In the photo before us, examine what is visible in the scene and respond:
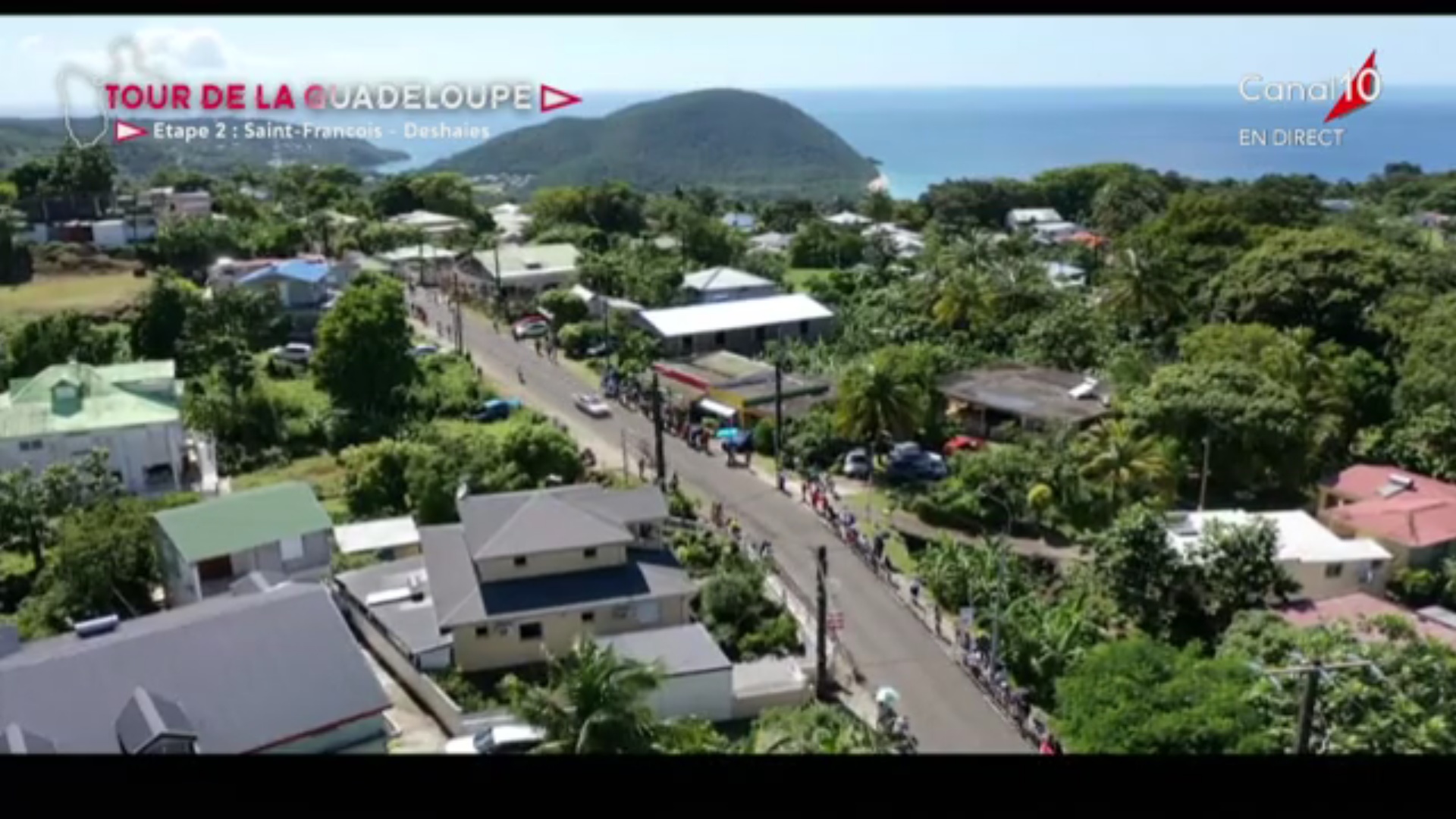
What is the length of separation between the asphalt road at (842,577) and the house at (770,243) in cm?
739

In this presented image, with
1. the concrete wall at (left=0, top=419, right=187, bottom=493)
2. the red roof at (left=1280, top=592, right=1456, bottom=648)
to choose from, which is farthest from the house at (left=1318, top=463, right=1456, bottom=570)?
the concrete wall at (left=0, top=419, right=187, bottom=493)

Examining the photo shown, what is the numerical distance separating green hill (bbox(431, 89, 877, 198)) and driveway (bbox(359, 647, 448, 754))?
17534 mm

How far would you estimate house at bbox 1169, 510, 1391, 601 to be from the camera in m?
7.68

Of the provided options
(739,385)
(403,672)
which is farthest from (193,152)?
(403,672)

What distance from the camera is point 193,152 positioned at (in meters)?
23.0

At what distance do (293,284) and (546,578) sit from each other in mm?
8298

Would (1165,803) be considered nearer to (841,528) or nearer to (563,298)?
(841,528)

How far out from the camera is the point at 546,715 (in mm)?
4938

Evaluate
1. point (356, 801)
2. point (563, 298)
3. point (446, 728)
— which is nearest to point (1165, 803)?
point (356, 801)

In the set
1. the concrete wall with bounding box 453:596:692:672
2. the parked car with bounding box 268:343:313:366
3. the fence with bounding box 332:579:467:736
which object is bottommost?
the fence with bounding box 332:579:467:736

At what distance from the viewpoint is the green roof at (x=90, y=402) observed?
31.7 feet

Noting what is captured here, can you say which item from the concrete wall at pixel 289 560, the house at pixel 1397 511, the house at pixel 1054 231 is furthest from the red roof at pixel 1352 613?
the house at pixel 1054 231

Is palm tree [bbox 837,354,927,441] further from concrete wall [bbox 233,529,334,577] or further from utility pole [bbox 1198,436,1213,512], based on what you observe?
concrete wall [bbox 233,529,334,577]

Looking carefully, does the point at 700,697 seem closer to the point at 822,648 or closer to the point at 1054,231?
the point at 822,648
